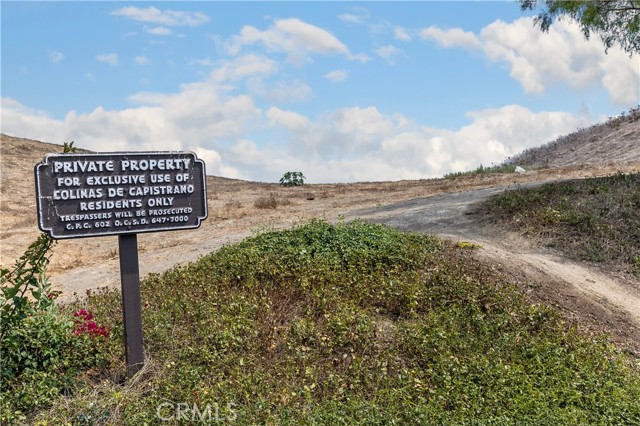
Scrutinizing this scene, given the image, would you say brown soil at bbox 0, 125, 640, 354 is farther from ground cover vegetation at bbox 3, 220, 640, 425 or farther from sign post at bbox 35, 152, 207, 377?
sign post at bbox 35, 152, 207, 377

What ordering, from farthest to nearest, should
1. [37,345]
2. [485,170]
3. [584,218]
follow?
[485,170], [584,218], [37,345]

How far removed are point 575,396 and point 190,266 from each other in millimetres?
6284

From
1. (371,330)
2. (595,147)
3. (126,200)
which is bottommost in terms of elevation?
(371,330)

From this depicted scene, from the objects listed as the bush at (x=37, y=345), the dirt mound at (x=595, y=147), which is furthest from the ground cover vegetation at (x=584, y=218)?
the dirt mound at (x=595, y=147)

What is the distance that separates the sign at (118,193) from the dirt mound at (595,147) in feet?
65.5

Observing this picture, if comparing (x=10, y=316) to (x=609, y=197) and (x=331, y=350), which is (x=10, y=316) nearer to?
(x=331, y=350)

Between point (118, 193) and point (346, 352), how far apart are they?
328 centimetres

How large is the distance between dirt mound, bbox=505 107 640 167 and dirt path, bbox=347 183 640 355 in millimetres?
12722

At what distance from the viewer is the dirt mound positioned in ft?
85.3

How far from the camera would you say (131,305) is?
7168mm

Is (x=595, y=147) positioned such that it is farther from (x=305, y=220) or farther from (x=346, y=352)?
(x=346, y=352)

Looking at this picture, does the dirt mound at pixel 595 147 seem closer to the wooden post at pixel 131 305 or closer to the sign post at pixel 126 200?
the sign post at pixel 126 200

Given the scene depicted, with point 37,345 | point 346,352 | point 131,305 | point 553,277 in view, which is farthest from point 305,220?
point 37,345

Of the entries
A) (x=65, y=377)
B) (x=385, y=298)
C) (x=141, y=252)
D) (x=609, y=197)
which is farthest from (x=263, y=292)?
(x=609, y=197)
